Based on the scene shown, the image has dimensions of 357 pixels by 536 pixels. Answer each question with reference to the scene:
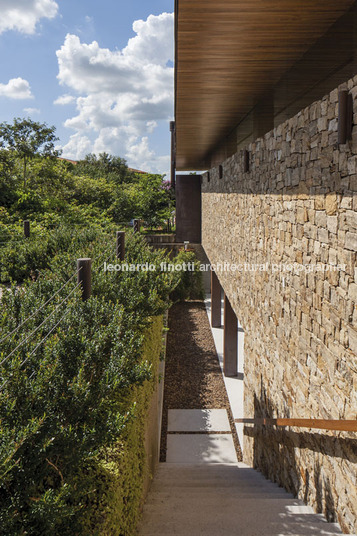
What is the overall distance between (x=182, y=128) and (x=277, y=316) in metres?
6.59

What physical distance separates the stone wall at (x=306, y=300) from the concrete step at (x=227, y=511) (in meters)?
0.20

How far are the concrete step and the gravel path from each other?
8.41 feet

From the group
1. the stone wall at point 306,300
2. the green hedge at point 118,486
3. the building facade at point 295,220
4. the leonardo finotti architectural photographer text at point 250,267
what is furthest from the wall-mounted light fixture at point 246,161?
the green hedge at point 118,486

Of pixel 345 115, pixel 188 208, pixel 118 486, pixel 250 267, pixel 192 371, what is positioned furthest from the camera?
pixel 188 208

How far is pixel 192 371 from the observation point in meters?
10.5

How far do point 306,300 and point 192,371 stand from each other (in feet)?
24.3

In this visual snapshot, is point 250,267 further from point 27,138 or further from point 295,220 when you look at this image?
point 27,138

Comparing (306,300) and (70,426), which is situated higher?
(306,300)

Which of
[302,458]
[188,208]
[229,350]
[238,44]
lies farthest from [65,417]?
[188,208]

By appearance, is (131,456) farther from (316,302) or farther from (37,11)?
(37,11)

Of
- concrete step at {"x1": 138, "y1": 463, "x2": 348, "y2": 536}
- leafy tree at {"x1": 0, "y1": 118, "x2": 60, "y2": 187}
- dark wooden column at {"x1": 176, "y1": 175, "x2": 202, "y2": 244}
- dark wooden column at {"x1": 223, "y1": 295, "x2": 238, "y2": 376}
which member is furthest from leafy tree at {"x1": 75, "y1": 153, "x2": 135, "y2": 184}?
concrete step at {"x1": 138, "y1": 463, "x2": 348, "y2": 536}

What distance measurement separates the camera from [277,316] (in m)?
4.41

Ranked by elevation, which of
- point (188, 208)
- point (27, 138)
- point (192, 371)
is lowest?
point (192, 371)

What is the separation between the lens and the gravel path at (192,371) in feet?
29.6
